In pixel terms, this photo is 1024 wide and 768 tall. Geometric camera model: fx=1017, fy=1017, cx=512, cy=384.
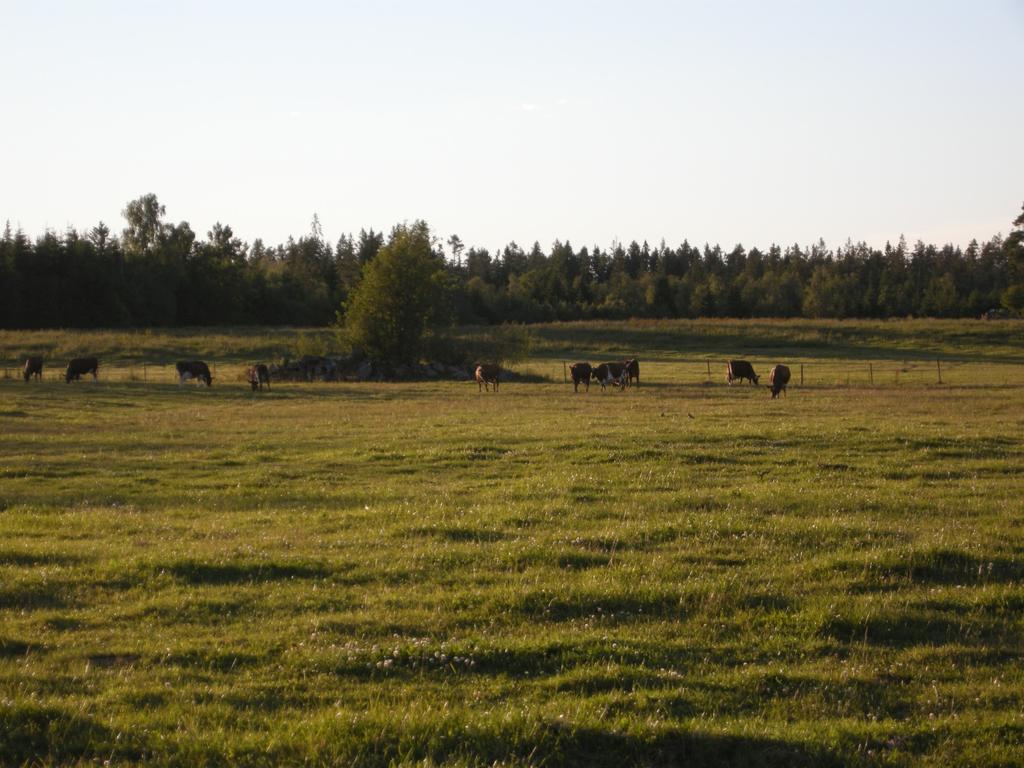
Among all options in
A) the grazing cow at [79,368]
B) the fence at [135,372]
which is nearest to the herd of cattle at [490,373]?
the grazing cow at [79,368]

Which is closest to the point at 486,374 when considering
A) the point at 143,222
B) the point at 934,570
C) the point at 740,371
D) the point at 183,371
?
the point at 740,371

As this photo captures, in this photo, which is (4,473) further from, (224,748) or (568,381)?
(568,381)

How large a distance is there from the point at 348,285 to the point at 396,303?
51071 mm

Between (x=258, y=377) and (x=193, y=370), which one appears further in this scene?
(x=193, y=370)

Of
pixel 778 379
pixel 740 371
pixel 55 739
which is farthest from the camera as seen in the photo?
pixel 740 371

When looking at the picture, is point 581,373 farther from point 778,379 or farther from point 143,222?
point 143,222

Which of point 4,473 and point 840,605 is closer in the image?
point 840,605

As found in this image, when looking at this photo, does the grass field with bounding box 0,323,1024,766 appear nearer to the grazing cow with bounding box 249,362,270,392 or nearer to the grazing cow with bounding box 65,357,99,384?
the grazing cow with bounding box 249,362,270,392

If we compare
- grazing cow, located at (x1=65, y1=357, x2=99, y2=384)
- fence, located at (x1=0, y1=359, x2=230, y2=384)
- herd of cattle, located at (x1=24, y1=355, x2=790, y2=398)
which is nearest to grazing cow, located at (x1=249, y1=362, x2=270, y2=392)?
herd of cattle, located at (x1=24, y1=355, x2=790, y2=398)

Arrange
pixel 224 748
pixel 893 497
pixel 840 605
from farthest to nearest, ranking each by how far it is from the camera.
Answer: pixel 893 497 < pixel 840 605 < pixel 224 748

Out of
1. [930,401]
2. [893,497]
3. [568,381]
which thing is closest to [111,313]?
[568,381]

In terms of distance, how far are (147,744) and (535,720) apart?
8.36 ft

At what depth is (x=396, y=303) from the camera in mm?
60750

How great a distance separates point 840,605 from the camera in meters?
9.98
